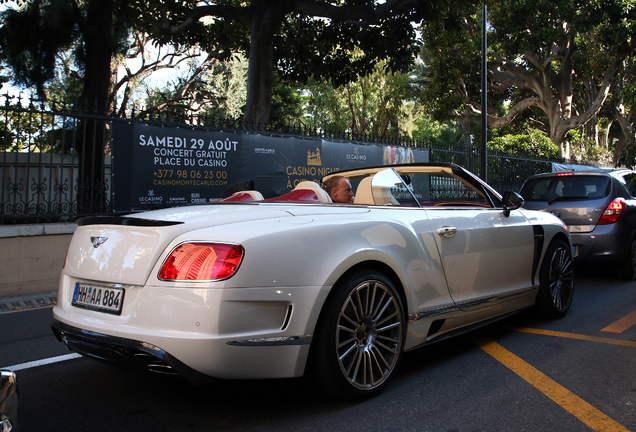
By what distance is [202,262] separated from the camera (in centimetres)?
261

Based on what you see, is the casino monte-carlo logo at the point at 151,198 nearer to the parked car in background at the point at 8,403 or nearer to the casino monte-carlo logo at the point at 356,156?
the casino monte-carlo logo at the point at 356,156

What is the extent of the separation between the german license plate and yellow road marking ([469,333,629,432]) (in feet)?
8.20

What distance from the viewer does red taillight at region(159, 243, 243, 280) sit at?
101 inches

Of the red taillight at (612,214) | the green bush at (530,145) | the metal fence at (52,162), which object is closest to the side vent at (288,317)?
the metal fence at (52,162)

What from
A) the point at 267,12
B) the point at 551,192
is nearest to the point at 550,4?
the point at 267,12

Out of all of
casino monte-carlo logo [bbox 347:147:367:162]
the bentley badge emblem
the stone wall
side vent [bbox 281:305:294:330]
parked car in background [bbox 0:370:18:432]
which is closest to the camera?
parked car in background [bbox 0:370:18:432]

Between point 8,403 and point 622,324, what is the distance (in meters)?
4.99

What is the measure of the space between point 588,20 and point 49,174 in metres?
18.4

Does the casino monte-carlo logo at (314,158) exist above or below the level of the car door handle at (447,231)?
above

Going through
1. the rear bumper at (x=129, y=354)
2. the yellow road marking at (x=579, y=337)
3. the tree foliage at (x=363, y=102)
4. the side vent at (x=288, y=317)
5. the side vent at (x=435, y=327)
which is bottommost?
the yellow road marking at (x=579, y=337)

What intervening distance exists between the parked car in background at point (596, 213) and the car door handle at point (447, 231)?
413cm

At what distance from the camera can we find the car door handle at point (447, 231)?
375cm

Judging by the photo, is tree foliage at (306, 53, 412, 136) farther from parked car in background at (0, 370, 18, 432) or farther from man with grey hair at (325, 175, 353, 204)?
parked car in background at (0, 370, 18, 432)

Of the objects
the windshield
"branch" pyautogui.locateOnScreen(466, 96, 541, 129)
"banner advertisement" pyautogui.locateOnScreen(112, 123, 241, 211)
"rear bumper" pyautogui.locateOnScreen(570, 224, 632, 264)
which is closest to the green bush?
"branch" pyautogui.locateOnScreen(466, 96, 541, 129)
